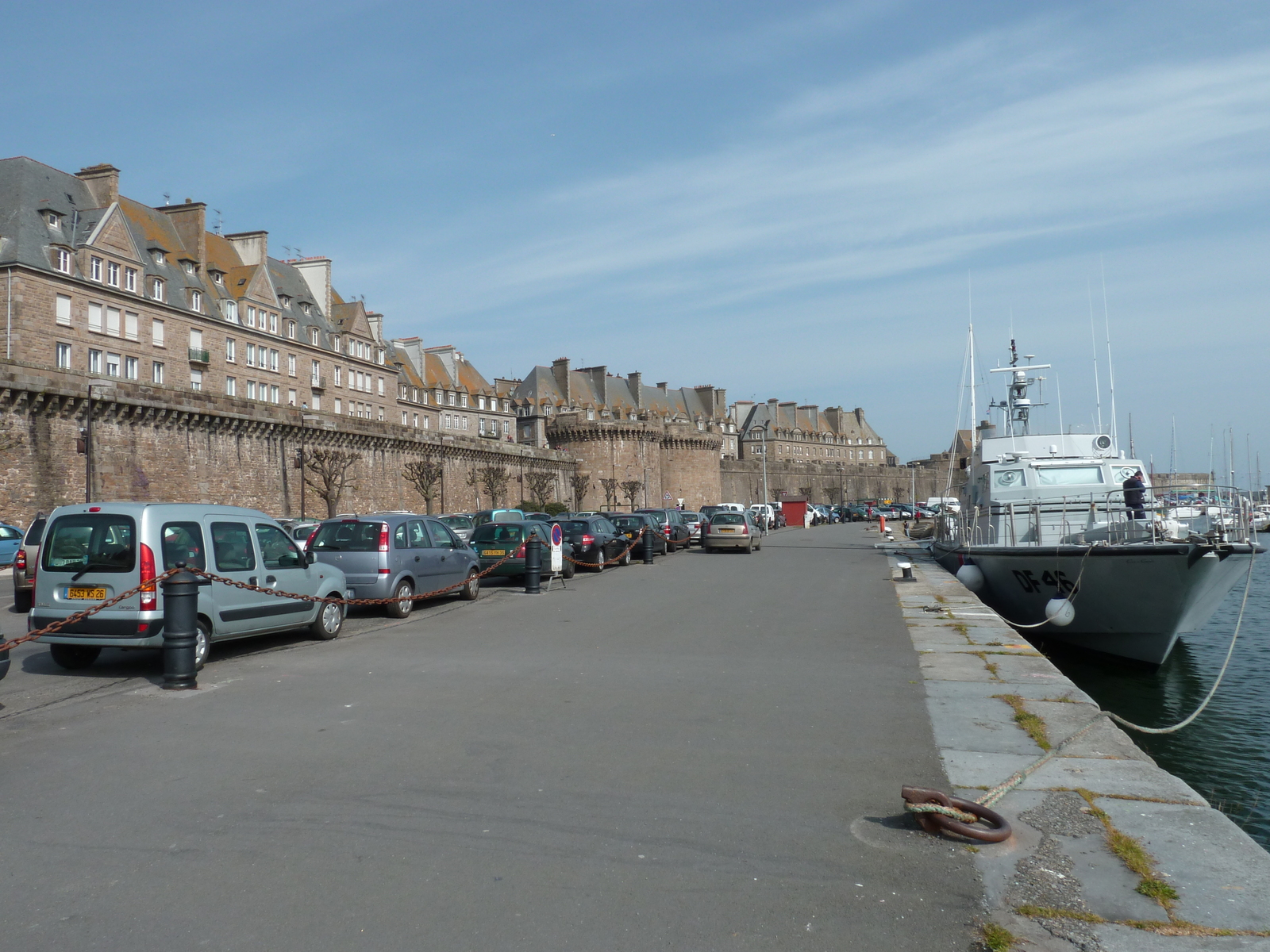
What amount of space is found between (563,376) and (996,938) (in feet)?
298

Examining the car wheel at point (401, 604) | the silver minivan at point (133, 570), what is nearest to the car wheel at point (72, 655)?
the silver minivan at point (133, 570)

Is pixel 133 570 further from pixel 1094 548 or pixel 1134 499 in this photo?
pixel 1134 499

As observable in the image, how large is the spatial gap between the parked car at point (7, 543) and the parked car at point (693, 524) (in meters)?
21.1

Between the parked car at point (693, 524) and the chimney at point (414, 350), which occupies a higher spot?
the chimney at point (414, 350)

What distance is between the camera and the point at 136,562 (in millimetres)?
8859

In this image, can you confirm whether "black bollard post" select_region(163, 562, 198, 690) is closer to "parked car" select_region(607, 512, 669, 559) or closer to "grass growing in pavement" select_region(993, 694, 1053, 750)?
"grass growing in pavement" select_region(993, 694, 1053, 750)

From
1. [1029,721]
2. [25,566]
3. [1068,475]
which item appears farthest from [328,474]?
[1029,721]

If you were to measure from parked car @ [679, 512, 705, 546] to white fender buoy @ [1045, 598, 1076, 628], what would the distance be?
20.6 meters

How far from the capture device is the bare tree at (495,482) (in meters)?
62.0

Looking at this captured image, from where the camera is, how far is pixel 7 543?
81.5 ft

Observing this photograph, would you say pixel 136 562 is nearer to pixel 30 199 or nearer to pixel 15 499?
pixel 15 499

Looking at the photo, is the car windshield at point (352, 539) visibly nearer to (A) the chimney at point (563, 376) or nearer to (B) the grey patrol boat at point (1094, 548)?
(B) the grey patrol boat at point (1094, 548)

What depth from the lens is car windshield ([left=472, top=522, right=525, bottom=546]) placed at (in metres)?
Answer: 19.6

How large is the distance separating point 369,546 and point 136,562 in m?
4.78
